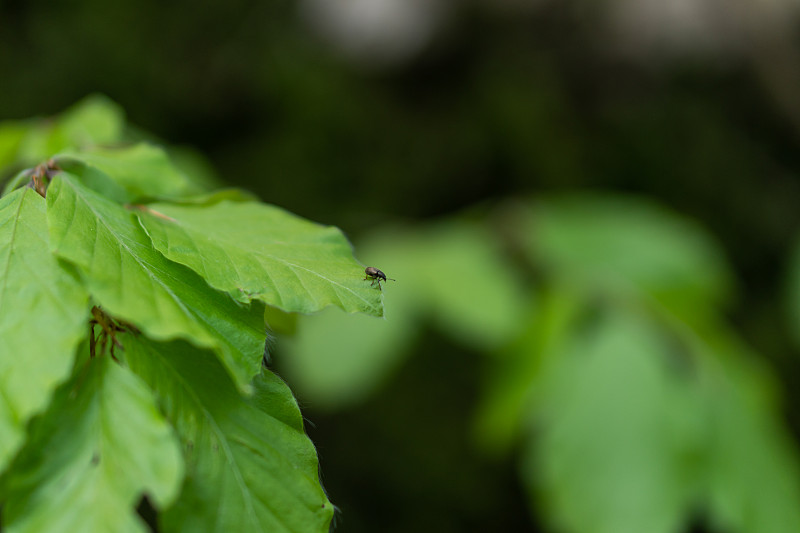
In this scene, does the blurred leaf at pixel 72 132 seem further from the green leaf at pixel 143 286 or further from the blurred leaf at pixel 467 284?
the blurred leaf at pixel 467 284

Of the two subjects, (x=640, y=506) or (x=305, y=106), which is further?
(x=305, y=106)

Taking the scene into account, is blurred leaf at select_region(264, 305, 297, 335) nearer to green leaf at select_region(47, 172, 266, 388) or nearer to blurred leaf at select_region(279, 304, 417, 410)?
green leaf at select_region(47, 172, 266, 388)

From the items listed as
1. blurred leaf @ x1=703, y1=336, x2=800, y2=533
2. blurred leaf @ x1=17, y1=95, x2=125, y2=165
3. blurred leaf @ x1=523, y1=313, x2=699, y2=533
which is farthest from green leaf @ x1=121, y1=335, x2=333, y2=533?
blurred leaf @ x1=703, y1=336, x2=800, y2=533

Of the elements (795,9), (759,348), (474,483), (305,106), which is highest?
(795,9)

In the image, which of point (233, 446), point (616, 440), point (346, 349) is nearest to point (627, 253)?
point (616, 440)

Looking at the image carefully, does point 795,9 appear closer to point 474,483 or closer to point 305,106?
point 305,106

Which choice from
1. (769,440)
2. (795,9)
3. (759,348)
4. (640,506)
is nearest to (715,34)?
(795,9)

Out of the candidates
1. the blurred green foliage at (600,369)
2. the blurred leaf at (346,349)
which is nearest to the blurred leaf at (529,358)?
the blurred green foliage at (600,369)
